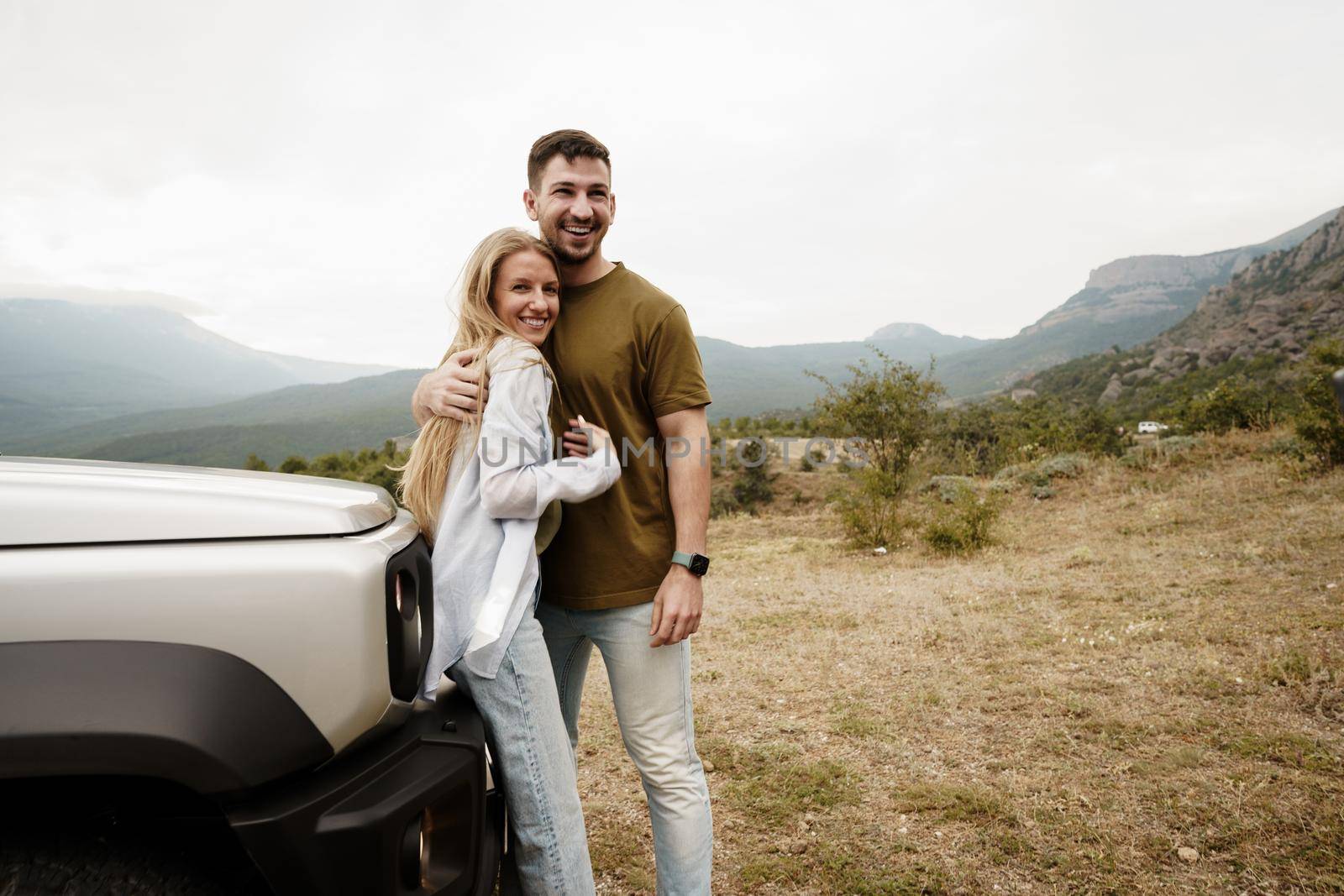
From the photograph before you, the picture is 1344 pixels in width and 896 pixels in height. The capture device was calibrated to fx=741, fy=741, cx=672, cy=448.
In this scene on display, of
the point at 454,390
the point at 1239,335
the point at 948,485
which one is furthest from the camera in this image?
the point at 1239,335

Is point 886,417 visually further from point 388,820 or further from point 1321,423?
point 388,820

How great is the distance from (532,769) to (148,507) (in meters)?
0.89

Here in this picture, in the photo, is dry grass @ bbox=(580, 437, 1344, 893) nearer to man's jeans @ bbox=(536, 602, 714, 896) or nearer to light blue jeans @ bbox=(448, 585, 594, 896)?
man's jeans @ bbox=(536, 602, 714, 896)

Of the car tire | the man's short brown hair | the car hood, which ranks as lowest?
the car tire

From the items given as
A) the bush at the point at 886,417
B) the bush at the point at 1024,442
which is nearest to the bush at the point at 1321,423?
the bush at the point at 1024,442

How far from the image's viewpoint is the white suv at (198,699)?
1035mm

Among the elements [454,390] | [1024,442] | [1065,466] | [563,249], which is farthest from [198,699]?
[1024,442]

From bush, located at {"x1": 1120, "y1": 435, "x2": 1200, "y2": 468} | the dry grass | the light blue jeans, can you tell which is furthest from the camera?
bush, located at {"x1": 1120, "y1": 435, "x2": 1200, "y2": 468}

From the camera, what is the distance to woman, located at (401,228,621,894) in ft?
5.15

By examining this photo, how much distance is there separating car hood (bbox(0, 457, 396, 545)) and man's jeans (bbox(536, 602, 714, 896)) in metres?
0.83

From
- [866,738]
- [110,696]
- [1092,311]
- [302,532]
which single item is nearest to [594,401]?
[302,532]

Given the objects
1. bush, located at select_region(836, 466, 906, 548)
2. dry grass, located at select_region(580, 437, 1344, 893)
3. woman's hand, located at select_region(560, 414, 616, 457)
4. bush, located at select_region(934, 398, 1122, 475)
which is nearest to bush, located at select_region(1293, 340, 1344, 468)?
dry grass, located at select_region(580, 437, 1344, 893)

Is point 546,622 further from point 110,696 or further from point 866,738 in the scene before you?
point 866,738

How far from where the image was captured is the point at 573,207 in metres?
2.08
